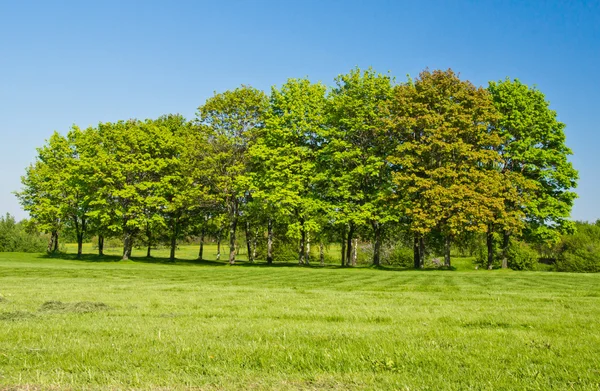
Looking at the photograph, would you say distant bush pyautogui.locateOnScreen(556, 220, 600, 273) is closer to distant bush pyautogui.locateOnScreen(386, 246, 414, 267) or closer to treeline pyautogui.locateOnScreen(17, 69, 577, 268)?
treeline pyautogui.locateOnScreen(17, 69, 577, 268)

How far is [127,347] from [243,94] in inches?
1722

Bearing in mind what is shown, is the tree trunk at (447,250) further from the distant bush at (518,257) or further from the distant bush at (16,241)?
the distant bush at (16,241)

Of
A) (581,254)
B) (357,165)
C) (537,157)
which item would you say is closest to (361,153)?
(357,165)

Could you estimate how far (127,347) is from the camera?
764 centimetres

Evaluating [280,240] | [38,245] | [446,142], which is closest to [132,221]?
[280,240]

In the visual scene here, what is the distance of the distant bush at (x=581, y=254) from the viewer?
185ft

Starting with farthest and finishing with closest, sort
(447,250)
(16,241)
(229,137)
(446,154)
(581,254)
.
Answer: (16,241) → (581,254) → (229,137) → (447,250) → (446,154)

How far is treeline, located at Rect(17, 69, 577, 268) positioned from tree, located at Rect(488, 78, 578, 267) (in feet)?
0.37

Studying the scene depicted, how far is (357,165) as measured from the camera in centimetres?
4584

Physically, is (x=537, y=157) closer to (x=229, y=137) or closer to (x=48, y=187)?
(x=229, y=137)

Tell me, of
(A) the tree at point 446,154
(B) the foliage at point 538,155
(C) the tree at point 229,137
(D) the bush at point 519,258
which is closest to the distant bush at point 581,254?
(D) the bush at point 519,258

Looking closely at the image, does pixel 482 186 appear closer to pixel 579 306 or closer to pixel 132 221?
pixel 579 306

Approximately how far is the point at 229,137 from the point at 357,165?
13270 millimetres

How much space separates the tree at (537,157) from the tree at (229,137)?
77.9ft
